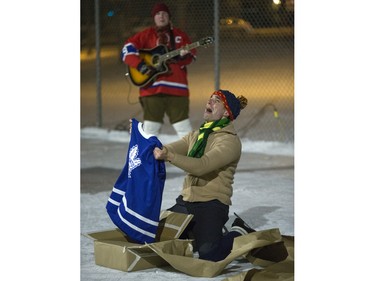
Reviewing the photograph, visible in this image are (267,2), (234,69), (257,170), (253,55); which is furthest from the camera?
(253,55)

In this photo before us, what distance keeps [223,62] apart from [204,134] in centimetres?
→ 1318

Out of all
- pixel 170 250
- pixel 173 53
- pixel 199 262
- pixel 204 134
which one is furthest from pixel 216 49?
pixel 199 262

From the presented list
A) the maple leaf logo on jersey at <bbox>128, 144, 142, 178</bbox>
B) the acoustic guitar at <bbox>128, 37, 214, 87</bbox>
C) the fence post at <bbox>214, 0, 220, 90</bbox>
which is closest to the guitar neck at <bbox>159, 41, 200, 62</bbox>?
the acoustic guitar at <bbox>128, 37, 214, 87</bbox>

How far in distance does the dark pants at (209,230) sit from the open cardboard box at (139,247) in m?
0.07

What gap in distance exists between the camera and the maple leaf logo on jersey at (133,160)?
4941mm

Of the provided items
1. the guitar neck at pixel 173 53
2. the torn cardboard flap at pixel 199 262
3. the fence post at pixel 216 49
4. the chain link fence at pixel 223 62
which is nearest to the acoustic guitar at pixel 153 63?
the guitar neck at pixel 173 53

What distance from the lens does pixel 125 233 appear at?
502 cm

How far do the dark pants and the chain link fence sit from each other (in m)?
5.66

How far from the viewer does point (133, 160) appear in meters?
4.97
